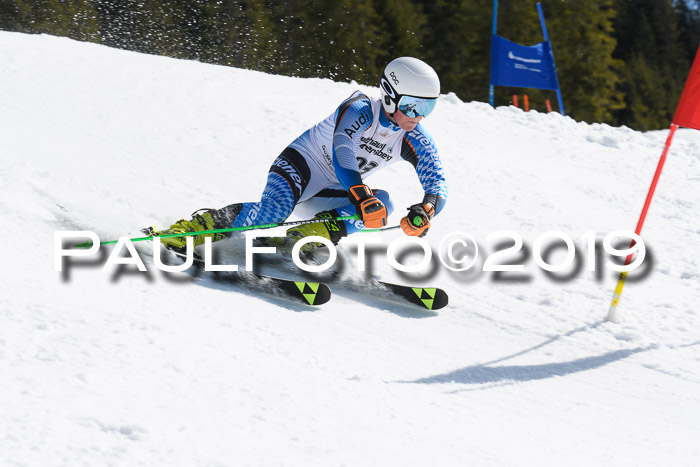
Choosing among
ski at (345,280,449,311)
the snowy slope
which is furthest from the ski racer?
the snowy slope

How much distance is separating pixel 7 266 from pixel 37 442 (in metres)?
1.50

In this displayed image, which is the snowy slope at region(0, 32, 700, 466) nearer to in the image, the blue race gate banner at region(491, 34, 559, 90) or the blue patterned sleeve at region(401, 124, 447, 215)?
the blue patterned sleeve at region(401, 124, 447, 215)

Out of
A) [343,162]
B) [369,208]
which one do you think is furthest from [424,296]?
[343,162]

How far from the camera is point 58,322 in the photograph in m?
2.90

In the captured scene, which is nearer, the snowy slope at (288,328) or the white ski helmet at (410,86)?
the snowy slope at (288,328)

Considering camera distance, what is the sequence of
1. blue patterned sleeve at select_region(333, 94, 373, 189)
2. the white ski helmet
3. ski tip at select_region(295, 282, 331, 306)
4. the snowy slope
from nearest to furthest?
the snowy slope → ski tip at select_region(295, 282, 331, 306) → the white ski helmet → blue patterned sleeve at select_region(333, 94, 373, 189)

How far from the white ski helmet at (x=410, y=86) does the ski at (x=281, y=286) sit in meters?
1.16

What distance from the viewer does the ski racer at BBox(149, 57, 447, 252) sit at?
13.7 ft

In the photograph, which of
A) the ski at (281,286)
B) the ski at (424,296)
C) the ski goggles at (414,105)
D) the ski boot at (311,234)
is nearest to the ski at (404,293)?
the ski at (424,296)

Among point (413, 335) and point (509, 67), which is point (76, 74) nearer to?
point (413, 335)

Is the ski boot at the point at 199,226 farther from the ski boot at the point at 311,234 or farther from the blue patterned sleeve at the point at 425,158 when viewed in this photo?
the blue patterned sleeve at the point at 425,158

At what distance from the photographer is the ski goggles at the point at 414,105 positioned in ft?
13.7

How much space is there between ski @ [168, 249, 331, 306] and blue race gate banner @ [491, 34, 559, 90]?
27.2 ft

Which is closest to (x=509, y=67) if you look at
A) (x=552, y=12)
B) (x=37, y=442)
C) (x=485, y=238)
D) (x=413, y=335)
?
(x=485, y=238)
